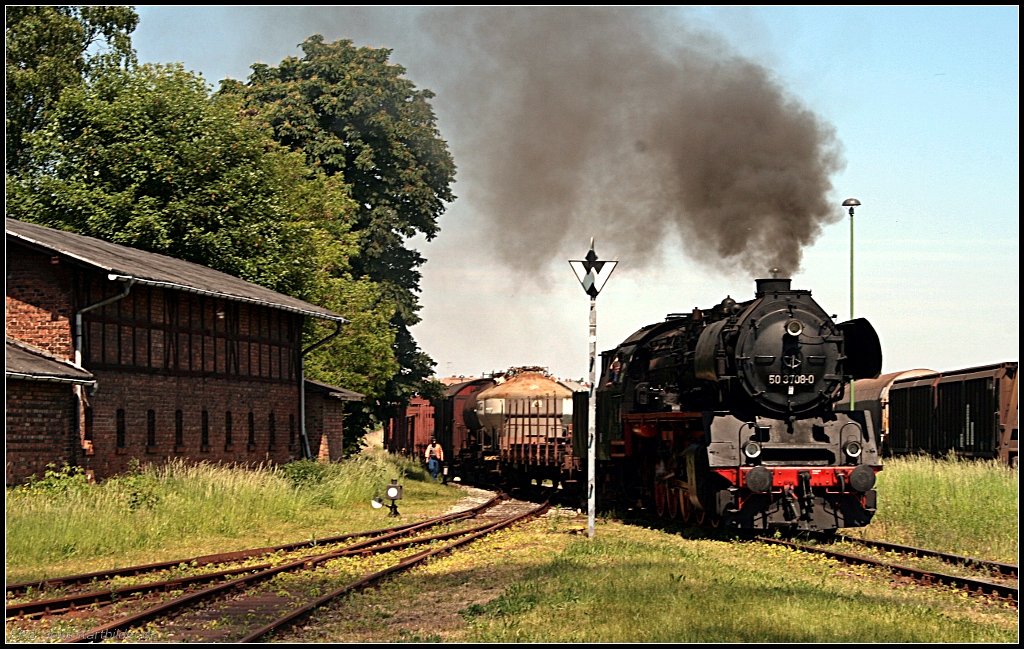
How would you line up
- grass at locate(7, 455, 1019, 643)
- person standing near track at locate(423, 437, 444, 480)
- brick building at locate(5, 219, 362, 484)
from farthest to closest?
1. person standing near track at locate(423, 437, 444, 480)
2. brick building at locate(5, 219, 362, 484)
3. grass at locate(7, 455, 1019, 643)

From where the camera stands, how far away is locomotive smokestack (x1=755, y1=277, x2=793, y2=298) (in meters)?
18.0

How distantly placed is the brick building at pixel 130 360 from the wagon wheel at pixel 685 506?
32.2 ft

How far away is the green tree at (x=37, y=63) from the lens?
43406 mm

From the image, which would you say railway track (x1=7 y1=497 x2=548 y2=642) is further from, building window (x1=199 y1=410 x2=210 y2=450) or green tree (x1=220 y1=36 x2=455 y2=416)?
green tree (x1=220 y1=36 x2=455 y2=416)

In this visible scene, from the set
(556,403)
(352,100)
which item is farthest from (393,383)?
(556,403)

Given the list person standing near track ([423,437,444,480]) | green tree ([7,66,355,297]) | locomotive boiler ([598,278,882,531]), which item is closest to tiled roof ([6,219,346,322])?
green tree ([7,66,355,297])

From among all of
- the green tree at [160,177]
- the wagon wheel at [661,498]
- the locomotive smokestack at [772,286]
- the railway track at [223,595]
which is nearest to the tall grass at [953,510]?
the wagon wheel at [661,498]

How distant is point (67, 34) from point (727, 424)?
115 ft

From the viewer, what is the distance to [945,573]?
45.0ft

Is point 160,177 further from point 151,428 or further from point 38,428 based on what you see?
point 38,428

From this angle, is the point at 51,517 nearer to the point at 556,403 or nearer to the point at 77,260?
the point at 77,260

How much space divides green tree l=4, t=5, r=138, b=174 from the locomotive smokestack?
102ft

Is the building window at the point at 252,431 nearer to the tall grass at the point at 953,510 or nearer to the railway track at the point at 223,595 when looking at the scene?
the railway track at the point at 223,595

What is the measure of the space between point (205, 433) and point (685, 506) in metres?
11.6
